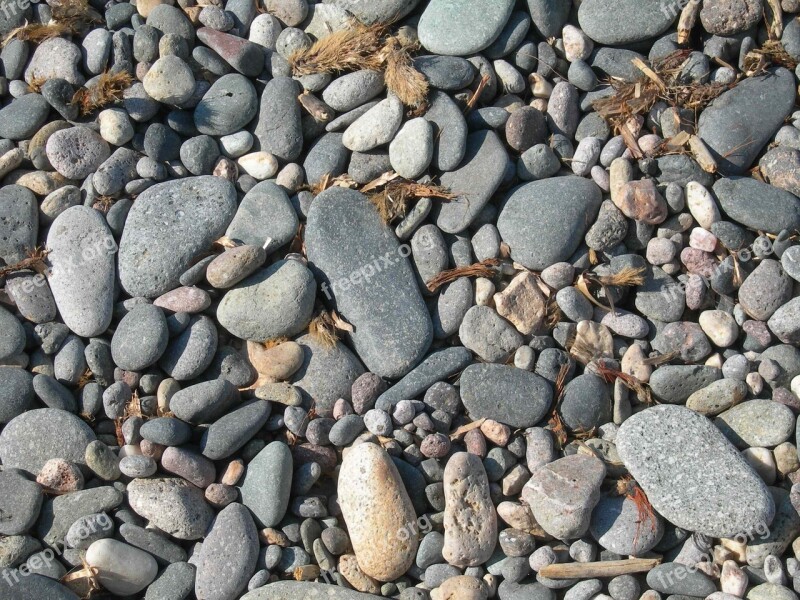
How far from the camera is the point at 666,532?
4.56 meters

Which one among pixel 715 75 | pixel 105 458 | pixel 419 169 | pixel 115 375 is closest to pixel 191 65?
pixel 419 169

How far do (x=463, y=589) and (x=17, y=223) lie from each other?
374cm

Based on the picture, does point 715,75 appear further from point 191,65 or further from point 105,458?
point 105,458

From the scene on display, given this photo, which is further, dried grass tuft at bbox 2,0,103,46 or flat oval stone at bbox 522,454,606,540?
dried grass tuft at bbox 2,0,103,46

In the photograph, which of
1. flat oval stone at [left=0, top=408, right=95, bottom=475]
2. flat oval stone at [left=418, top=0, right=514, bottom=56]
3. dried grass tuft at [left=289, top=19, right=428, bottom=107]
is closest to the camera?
flat oval stone at [left=0, top=408, right=95, bottom=475]

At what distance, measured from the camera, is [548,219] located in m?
4.98

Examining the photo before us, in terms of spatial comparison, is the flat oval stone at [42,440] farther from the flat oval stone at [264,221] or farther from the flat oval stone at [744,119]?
the flat oval stone at [744,119]

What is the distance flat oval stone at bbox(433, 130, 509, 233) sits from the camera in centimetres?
504

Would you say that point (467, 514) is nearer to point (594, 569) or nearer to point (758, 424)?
point (594, 569)

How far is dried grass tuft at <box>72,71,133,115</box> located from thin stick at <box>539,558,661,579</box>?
13.9 feet

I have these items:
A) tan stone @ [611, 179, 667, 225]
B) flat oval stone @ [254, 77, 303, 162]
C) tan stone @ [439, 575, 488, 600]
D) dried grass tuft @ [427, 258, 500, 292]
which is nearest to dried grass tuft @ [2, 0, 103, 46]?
flat oval stone @ [254, 77, 303, 162]

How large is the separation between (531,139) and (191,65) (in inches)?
97.8

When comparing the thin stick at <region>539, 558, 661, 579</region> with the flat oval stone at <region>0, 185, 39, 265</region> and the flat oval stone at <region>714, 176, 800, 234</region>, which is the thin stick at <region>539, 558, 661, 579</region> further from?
the flat oval stone at <region>0, 185, 39, 265</region>

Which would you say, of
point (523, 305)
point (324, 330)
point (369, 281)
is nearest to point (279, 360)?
point (324, 330)
